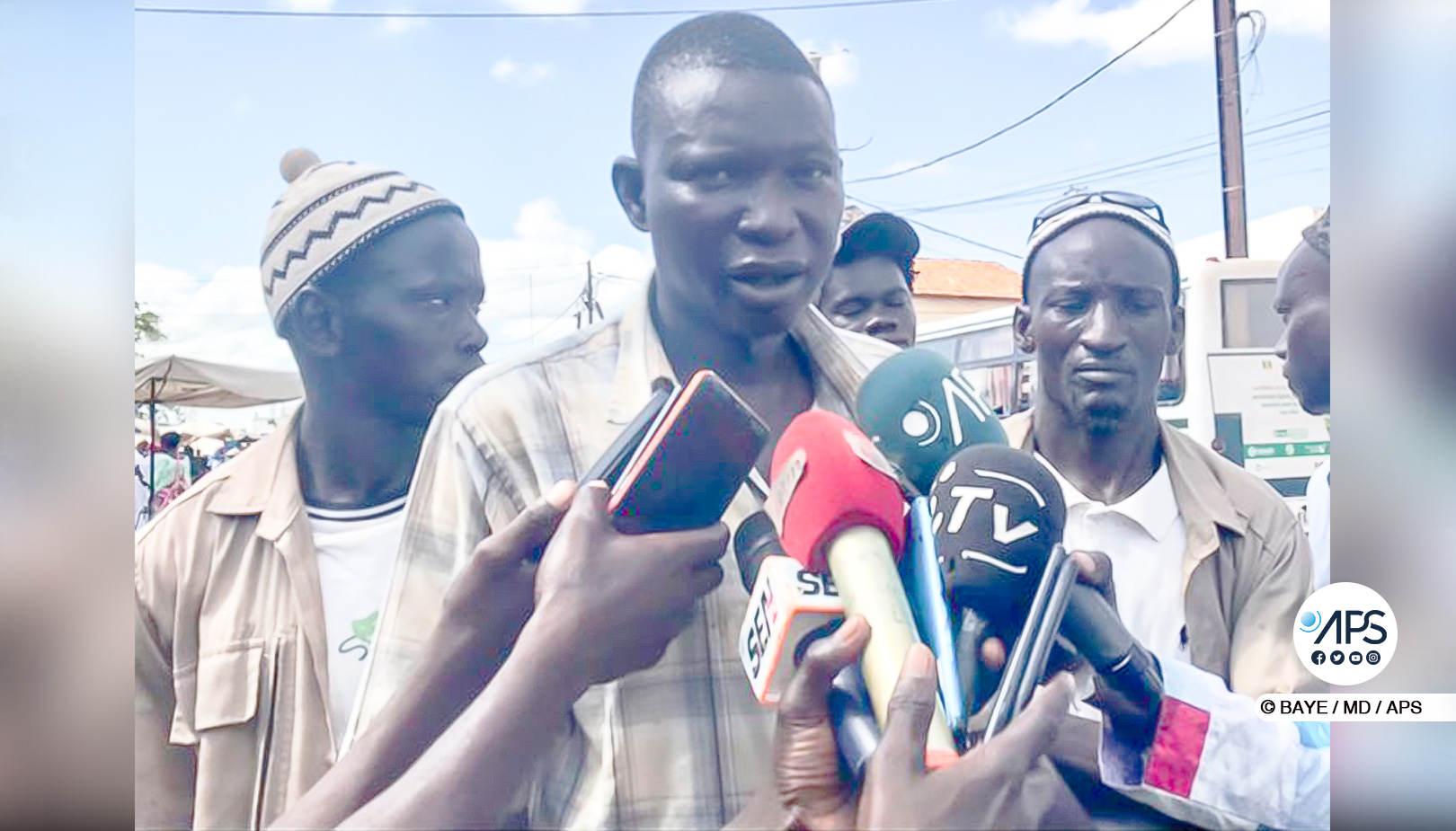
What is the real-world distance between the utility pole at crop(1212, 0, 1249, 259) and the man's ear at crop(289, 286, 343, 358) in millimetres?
1685

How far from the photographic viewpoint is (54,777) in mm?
2684

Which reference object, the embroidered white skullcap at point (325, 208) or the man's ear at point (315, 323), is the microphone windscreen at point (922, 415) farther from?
the man's ear at point (315, 323)

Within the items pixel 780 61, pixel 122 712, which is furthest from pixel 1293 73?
pixel 122 712

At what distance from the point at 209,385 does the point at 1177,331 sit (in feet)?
5.97

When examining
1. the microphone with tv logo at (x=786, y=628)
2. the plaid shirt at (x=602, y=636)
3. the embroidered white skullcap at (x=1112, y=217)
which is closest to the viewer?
the microphone with tv logo at (x=786, y=628)

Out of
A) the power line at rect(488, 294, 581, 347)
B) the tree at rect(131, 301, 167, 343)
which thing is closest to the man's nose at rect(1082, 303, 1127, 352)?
the power line at rect(488, 294, 581, 347)

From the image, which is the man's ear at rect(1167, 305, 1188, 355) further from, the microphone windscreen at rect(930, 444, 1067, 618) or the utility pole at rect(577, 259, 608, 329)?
the utility pole at rect(577, 259, 608, 329)

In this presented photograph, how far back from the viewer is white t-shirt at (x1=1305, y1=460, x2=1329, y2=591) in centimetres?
266

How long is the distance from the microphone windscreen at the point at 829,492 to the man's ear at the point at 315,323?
86 centimetres

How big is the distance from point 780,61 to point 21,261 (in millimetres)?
1476

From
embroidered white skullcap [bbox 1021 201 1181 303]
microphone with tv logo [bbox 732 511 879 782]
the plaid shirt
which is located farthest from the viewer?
embroidered white skullcap [bbox 1021 201 1181 303]

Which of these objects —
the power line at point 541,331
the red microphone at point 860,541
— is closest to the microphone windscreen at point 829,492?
the red microphone at point 860,541

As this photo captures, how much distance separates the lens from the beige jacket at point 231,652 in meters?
2.53

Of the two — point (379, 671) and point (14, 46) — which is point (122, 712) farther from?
point (14, 46)
